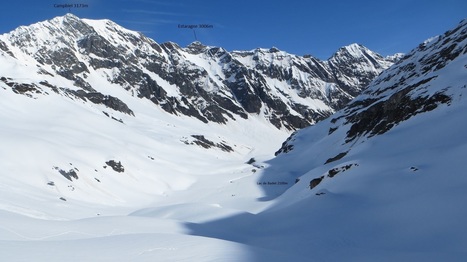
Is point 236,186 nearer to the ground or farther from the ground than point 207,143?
nearer to the ground

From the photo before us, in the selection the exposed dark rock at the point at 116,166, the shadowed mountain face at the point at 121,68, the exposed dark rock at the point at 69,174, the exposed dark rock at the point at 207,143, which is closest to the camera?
the exposed dark rock at the point at 69,174

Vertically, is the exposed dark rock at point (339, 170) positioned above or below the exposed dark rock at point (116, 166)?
below

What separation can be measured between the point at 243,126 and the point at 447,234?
160996mm

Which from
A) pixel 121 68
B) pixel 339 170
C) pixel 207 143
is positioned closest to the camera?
pixel 339 170

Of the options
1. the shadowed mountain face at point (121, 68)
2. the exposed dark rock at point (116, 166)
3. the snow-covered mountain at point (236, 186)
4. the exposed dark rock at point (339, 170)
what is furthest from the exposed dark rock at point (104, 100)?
the exposed dark rock at point (339, 170)

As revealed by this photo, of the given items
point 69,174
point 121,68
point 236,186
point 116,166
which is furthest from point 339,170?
point 121,68

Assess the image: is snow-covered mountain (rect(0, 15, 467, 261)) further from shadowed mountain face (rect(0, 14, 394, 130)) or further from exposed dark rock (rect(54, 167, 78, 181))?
shadowed mountain face (rect(0, 14, 394, 130))

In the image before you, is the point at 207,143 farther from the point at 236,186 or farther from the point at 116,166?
the point at 236,186

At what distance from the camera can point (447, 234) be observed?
11.2m

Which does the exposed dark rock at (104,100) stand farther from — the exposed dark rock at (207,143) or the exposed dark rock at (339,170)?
the exposed dark rock at (339,170)

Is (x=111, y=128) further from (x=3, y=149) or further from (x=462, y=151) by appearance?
(x=462, y=151)

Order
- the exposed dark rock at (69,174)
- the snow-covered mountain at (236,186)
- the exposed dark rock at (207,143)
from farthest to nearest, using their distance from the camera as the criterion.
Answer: the exposed dark rock at (207,143), the exposed dark rock at (69,174), the snow-covered mountain at (236,186)

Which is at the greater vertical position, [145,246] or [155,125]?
[155,125]

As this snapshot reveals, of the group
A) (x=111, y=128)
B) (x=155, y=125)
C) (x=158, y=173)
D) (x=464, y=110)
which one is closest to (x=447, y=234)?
(x=464, y=110)
